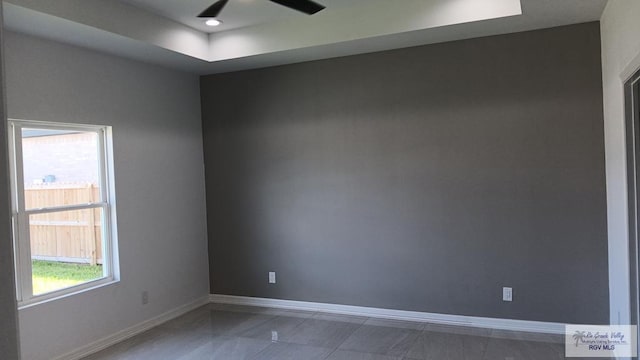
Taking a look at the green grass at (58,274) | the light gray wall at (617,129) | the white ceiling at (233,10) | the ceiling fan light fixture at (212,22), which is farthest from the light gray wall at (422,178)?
the green grass at (58,274)

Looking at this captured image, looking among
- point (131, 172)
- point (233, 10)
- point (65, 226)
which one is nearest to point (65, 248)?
point (65, 226)

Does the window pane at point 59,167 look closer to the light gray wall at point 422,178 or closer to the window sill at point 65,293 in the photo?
the window sill at point 65,293

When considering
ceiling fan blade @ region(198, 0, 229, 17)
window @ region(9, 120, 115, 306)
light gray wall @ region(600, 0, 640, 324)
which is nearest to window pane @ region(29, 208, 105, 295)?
window @ region(9, 120, 115, 306)

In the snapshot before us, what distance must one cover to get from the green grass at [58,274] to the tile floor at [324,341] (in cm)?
64

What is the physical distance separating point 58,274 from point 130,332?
3.04ft

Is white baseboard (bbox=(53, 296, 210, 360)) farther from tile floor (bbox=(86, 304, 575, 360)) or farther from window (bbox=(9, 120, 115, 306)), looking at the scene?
window (bbox=(9, 120, 115, 306))

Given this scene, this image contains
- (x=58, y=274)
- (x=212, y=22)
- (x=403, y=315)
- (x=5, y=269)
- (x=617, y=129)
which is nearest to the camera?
(x=5, y=269)

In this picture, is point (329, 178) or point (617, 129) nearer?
point (617, 129)

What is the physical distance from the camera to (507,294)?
4.16 metres

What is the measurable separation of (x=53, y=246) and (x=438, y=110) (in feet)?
11.5

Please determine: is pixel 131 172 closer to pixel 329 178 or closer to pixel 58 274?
pixel 58 274

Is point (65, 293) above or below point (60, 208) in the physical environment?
below

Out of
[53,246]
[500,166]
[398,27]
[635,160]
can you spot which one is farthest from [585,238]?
[53,246]

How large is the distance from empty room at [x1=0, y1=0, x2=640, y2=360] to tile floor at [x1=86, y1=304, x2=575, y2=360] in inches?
1.1
